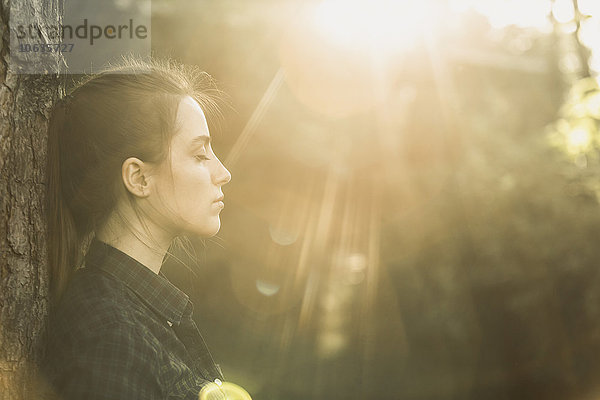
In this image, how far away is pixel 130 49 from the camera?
2391mm

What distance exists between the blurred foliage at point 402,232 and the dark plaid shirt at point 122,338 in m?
3.64

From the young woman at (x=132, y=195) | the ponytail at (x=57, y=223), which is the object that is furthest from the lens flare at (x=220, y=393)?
the ponytail at (x=57, y=223)

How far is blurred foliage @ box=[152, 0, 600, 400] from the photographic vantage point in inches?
213

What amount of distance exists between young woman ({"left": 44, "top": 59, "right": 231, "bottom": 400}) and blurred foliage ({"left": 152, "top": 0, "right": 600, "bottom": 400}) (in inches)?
139

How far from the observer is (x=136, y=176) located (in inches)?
60.0

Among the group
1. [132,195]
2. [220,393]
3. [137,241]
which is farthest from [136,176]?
[220,393]

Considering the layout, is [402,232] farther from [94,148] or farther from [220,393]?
[94,148]

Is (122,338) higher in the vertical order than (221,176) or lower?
lower

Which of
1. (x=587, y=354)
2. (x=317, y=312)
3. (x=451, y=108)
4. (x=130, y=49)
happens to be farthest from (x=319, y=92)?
(x=587, y=354)

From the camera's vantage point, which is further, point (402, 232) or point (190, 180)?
point (402, 232)

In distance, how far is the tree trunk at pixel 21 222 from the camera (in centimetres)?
140

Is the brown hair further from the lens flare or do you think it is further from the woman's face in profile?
the lens flare

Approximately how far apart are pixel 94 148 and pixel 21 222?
25 centimetres

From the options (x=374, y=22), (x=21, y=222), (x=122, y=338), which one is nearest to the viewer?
(x=122, y=338)
